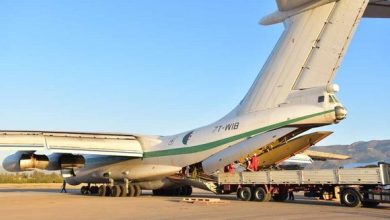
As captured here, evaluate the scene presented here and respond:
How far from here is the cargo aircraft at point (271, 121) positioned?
16016 millimetres

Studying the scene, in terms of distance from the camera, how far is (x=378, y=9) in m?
17.4

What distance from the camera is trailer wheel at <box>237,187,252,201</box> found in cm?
1778

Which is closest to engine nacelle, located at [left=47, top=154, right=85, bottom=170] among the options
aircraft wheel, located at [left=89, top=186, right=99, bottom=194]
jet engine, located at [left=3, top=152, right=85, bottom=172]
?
jet engine, located at [left=3, top=152, right=85, bottom=172]

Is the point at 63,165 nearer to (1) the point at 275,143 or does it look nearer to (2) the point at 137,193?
(2) the point at 137,193

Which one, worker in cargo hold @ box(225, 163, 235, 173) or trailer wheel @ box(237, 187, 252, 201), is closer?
trailer wheel @ box(237, 187, 252, 201)

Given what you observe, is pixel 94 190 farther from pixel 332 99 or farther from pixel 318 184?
pixel 332 99

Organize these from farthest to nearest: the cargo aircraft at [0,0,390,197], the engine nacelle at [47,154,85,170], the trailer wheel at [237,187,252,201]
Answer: the engine nacelle at [47,154,85,170] → the trailer wheel at [237,187,252,201] → the cargo aircraft at [0,0,390,197]

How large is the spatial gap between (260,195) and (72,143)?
9248 mm

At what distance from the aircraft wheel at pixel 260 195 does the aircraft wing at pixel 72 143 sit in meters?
7.35

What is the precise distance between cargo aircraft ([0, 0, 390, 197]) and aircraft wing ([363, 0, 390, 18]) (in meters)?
0.04

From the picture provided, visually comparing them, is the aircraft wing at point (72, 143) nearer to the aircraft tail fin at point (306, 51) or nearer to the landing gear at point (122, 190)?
the landing gear at point (122, 190)

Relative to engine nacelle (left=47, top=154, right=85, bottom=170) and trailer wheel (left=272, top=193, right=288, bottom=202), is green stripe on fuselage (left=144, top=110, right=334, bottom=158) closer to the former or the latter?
trailer wheel (left=272, top=193, right=288, bottom=202)

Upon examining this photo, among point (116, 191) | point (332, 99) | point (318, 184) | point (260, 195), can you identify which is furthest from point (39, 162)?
point (332, 99)

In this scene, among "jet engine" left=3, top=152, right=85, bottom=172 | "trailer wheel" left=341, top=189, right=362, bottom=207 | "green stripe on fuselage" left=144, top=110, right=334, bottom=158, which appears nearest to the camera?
"trailer wheel" left=341, top=189, right=362, bottom=207
